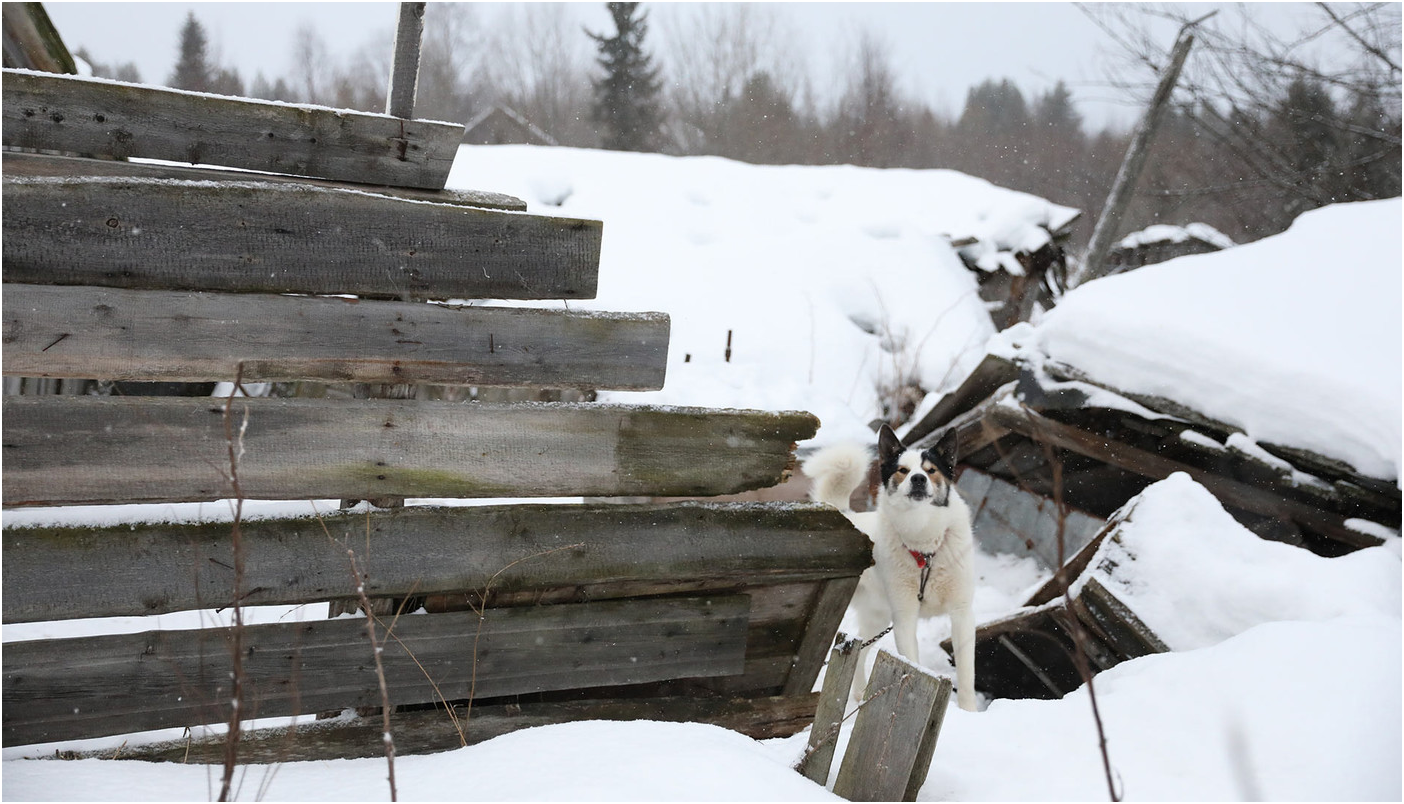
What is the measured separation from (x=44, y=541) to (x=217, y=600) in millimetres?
435

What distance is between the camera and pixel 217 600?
2.30 metres

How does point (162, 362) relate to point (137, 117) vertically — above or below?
below

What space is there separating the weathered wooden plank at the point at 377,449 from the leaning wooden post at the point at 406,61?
1673mm

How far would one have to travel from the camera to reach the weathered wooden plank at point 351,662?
2258mm

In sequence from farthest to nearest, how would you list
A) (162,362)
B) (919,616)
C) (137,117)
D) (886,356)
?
(886,356) → (919,616) → (137,117) → (162,362)

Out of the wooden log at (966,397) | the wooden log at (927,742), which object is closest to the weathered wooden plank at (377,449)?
the wooden log at (927,742)

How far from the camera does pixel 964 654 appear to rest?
13.9ft

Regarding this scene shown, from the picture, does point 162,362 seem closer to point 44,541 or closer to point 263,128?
point 44,541

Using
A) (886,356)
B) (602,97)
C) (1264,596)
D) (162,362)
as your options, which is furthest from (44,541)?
→ (602,97)

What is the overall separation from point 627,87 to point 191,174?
3035 cm

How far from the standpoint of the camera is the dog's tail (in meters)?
4.24

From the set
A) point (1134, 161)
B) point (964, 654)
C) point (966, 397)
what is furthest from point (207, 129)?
point (1134, 161)

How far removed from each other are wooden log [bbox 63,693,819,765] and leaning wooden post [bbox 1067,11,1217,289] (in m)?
11.1

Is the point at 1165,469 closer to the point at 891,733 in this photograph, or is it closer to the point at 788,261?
the point at 891,733
